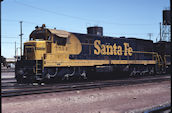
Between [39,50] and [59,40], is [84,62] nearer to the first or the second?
[59,40]

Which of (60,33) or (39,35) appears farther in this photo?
(39,35)

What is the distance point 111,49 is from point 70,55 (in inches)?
193

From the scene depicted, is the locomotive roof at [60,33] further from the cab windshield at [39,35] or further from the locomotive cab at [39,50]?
the cab windshield at [39,35]

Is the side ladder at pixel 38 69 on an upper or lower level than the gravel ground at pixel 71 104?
upper

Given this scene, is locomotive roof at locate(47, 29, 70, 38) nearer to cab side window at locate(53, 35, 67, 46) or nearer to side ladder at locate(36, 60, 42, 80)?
cab side window at locate(53, 35, 67, 46)

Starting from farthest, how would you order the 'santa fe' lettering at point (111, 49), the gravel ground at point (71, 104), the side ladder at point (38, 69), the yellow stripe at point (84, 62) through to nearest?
the 'santa fe' lettering at point (111, 49)
the yellow stripe at point (84, 62)
the side ladder at point (38, 69)
the gravel ground at point (71, 104)

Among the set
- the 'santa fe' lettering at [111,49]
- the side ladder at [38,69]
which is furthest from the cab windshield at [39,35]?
the 'santa fe' lettering at [111,49]

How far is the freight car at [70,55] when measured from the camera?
1559 centimetres

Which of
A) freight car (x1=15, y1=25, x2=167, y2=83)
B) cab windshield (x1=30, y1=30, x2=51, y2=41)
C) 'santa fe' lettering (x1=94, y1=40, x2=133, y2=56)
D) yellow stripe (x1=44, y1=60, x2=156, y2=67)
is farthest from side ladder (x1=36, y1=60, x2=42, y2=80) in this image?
'santa fe' lettering (x1=94, y1=40, x2=133, y2=56)

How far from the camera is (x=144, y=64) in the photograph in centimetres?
2347

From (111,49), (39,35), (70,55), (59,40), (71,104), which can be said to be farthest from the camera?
(111,49)

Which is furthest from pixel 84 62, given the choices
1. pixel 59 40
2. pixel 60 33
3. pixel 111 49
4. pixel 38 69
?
pixel 38 69

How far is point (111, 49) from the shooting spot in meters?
20.2

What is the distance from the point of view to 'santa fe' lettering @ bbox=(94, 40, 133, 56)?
19062mm
